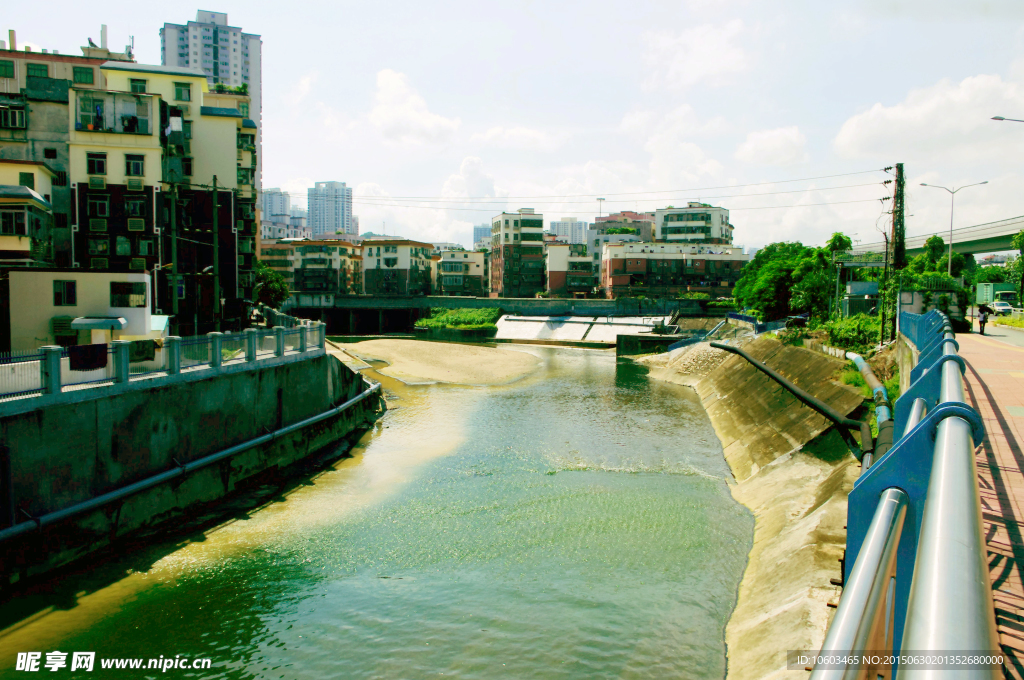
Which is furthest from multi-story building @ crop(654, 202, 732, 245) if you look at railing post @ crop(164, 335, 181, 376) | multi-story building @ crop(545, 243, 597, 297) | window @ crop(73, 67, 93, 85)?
railing post @ crop(164, 335, 181, 376)

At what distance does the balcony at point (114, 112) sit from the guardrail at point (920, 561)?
49127 mm

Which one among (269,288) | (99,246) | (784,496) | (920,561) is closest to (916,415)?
(920,561)

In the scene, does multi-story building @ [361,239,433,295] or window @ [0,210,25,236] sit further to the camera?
multi-story building @ [361,239,433,295]

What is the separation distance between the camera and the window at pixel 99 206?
42.4 metres

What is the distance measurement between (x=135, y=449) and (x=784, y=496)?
20.7 m

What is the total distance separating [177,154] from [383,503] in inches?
1436

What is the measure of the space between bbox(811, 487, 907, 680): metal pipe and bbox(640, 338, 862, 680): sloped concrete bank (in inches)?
347

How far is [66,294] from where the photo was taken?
26.7 meters

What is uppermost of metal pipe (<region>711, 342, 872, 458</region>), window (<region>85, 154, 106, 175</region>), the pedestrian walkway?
window (<region>85, 154, 106, 175</region>)

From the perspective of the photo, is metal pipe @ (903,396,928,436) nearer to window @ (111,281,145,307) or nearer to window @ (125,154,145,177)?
window @ (111,281,145,307)

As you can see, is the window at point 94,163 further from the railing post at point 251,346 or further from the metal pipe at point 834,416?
the metal pipe at point 834,416

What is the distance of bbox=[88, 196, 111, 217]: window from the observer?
139ft

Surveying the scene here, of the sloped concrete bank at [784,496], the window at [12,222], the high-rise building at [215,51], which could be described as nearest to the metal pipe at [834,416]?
the sloped concrete bank at [784,496]

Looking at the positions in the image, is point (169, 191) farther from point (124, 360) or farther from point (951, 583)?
point (951, 583)
